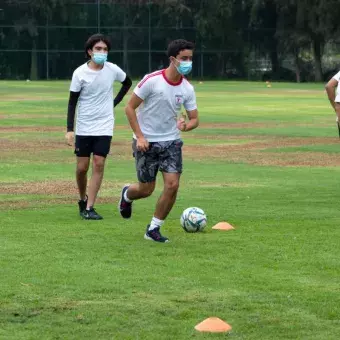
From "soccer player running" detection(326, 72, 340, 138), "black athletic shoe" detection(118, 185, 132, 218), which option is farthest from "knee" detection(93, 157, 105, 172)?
"soccer player running" detection(326, 72, 340, 138)

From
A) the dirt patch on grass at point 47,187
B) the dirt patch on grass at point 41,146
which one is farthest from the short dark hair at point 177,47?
the dirt patch on grass at point 41,146

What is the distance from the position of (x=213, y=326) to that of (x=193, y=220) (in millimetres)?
4583

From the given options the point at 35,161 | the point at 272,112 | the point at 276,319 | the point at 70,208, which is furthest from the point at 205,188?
the point at 272,112

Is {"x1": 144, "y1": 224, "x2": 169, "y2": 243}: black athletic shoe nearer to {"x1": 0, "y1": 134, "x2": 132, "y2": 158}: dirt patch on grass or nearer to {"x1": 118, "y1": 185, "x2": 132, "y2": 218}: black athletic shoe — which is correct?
{"x1": 118, "y1": 185, "x2": 132, "y2": 218}: black athletic shoe

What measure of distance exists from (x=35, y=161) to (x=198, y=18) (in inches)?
2349

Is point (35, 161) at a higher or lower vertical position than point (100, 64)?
lower

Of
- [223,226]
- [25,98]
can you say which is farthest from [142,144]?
[25,98]

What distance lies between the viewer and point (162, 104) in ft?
37.1

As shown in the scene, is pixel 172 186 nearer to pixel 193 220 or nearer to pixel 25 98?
pixel 193 220

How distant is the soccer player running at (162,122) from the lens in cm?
1121

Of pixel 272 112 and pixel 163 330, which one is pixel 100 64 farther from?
pixel 272 112

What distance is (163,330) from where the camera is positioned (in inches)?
295

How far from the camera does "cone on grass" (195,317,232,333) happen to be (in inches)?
291

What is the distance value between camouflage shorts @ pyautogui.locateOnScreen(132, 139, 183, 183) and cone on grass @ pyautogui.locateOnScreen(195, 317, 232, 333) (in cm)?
388
